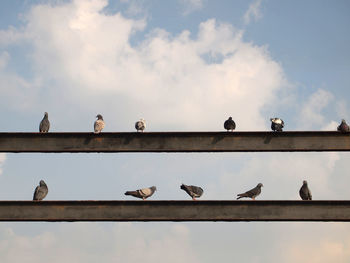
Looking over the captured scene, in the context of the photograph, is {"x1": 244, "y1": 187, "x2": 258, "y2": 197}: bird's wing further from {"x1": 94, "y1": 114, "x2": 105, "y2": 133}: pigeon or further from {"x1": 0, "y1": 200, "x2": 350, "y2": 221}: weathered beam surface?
{"x1": 94, "y1": 114, "x2": 105, "y2": 133}: pigeon

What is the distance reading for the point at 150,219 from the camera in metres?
9.44

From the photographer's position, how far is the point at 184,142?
9875mm

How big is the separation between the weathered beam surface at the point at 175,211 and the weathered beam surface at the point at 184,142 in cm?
103

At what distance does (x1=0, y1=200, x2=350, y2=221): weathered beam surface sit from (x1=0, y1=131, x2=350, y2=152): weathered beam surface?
1026 millimetres

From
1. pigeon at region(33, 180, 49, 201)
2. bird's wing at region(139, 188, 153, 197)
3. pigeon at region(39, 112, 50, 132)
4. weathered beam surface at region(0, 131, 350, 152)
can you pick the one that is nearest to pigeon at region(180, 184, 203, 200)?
bird's wing at region(139, 188, 153, 197)

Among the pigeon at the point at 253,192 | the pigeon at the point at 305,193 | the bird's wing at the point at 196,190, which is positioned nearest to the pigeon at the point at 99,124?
Result: the bird's wing at the point at 196,190

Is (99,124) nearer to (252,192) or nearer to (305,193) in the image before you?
(252,192)

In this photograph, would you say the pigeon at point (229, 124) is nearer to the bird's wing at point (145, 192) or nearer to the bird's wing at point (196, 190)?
the bird's wing at point (196, 190)

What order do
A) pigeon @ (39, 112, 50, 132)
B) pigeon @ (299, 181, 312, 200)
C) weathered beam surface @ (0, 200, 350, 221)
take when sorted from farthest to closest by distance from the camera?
pigeon @ (299, 181, 312, 200), pigeon @ (39, 112, 50, 132), weathered beam surface @ (0, 200, 350, 221)

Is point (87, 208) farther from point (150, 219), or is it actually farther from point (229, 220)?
point (229, 220)

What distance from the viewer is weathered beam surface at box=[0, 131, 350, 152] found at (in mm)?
9781

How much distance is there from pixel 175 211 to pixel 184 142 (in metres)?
1.35

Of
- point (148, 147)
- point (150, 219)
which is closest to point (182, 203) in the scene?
point (150, 219)

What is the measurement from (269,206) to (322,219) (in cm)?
99
